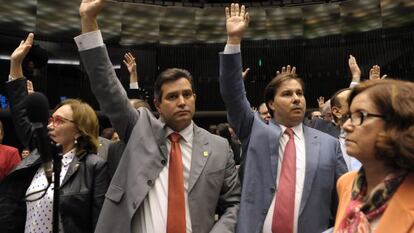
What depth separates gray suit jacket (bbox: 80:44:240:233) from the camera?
182cm

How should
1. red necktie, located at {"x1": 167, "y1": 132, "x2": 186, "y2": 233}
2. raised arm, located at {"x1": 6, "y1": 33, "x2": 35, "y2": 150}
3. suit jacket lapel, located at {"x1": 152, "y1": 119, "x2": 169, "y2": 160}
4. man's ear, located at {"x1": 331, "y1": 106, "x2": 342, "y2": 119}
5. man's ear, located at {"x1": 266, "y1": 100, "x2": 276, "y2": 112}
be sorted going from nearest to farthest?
red necktie, located at {"x1": 167, "y1": 132, "x2": 186, "y2": 233} < suit jacket lapel, located at {"x1": 152, "y1": 119, "x2": 169, "y2": 160} < raised arm, located at {"x1": 6, "y1": 33, "x2": 35, "y2": 150} < man's ear, located at {"x1": 266, "y1": 100, "x2": 276, "y2": 112} < man's ear, located at {"x1": 331, "y1": 106, "x2": 342, "y2": 119}

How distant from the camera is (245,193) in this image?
209 cm

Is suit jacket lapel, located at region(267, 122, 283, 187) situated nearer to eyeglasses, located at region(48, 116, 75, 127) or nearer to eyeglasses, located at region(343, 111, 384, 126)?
eyeglasses, located at region(343, 111, 384, 126)

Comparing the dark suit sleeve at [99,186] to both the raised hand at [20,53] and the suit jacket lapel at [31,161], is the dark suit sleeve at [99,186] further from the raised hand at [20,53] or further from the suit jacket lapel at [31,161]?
the raised hand at [20,53]

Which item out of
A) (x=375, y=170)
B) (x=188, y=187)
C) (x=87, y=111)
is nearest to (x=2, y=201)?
(x=87, y=111)

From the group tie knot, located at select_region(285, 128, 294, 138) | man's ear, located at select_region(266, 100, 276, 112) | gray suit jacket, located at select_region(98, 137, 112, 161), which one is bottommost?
gray suit jacket, located at select_region(98, 137, 112, 161)

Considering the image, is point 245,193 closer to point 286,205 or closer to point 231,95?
point 286,205

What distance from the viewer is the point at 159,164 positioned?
189 cm

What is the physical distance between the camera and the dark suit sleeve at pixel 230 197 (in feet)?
6.42

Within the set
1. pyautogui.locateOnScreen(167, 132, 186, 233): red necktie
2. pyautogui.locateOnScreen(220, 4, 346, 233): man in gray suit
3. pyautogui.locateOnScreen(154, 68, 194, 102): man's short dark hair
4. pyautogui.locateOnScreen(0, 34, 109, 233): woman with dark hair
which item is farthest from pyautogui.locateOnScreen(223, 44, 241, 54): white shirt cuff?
pyautogui.locateOnScreen(0, 34, 109, 233): woman with dark hair

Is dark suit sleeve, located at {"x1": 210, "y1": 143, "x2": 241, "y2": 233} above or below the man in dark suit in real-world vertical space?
below

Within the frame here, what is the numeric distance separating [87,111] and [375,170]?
157cm

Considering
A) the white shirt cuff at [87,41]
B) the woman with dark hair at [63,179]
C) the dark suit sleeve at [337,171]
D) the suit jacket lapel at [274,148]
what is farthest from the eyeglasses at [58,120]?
the dark suit sleeve at [337,171]

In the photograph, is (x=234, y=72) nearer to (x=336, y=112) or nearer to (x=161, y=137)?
(x=161, y=137)
